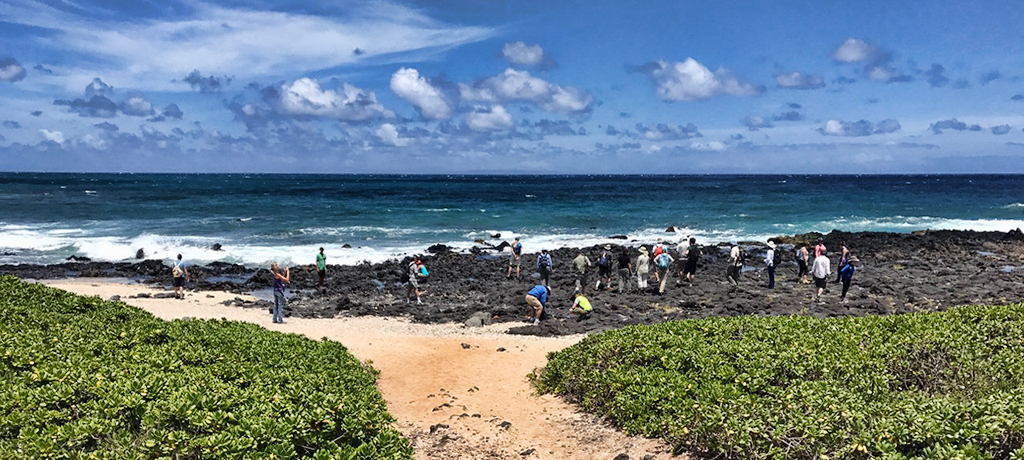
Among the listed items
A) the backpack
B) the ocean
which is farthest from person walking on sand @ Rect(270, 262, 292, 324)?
the ocean

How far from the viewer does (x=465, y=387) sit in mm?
10656

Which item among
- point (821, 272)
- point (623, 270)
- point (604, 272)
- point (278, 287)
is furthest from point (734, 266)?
point (278, 287)

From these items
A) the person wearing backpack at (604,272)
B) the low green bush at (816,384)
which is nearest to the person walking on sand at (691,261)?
the person wearing backpack at (604,272)

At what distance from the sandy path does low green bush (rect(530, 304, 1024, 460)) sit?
0.38m

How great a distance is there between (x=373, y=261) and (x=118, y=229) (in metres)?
21.2

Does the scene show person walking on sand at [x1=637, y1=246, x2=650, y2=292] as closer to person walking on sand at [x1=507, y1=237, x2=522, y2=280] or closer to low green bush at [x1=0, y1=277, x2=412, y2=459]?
person walking on sand at [x1=507, y1=237, x2=522, y2=280]

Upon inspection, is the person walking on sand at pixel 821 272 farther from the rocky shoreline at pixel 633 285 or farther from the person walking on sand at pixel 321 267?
the person walking on sand at pixel 321 267

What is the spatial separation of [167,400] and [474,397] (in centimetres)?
503

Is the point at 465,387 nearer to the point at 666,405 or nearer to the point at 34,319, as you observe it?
the point at 666,405

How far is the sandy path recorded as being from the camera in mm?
7758

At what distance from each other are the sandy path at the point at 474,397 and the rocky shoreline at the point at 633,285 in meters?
2.03

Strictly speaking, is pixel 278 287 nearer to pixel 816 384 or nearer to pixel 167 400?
pixel 167 400

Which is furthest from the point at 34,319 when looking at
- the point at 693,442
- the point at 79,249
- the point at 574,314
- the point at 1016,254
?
the point at 1016,254

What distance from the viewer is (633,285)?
22.3 m
